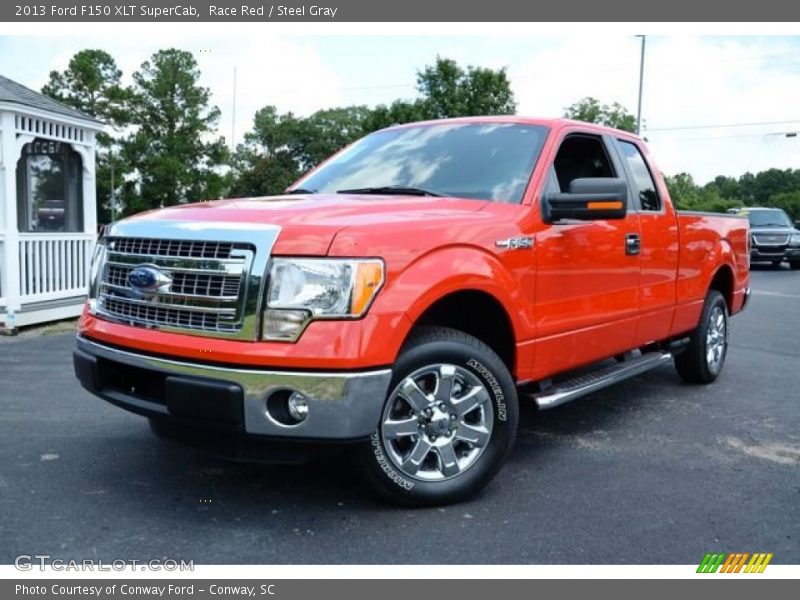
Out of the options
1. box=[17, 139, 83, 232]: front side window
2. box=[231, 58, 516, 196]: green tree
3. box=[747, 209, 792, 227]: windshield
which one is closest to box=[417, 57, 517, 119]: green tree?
box=[231, 58, 516, 196]: green tree

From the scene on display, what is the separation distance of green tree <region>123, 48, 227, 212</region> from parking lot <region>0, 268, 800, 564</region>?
176 feet

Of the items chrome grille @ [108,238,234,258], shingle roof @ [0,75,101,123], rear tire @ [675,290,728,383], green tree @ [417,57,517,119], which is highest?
green tree @ [417,57,517,119]

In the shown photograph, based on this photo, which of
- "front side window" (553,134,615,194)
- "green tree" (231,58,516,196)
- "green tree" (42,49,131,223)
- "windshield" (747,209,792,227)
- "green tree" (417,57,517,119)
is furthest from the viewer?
"green tree" (231,58,516,196)

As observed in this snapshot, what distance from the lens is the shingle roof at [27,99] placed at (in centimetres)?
1000

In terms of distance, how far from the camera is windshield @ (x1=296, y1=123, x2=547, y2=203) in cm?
424

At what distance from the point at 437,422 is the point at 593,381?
1399 mm

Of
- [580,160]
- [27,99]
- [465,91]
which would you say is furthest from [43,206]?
[465,91]

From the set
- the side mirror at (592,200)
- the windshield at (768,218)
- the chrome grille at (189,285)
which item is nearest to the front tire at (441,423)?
the chrome grille at (189,285)

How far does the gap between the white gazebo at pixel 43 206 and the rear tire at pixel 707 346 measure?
25.7 ft

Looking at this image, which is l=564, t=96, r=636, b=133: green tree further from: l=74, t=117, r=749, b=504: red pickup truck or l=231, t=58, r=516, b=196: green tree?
l=74, t=117, r=749, b=504: red pickup truck

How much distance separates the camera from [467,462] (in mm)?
3648

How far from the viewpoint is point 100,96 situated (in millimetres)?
54438

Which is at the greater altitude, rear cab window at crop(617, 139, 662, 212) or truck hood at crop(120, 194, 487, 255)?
rear cab window at crop(617, 139, 662, 212)

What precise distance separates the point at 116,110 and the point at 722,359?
55.7m
